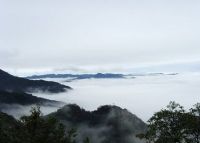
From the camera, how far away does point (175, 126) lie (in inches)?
2509

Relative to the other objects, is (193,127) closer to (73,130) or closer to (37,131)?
(73,130)

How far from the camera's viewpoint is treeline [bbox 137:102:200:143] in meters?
61.8

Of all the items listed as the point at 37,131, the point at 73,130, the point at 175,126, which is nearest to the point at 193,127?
the point at 175,126

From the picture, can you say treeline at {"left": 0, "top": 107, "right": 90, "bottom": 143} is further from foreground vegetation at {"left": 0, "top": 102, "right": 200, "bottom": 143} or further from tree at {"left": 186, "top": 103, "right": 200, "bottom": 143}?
tree at {"left": 186, "top": 103, "right": 200, "bottom": 143}

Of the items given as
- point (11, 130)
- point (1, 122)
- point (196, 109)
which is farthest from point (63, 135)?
point (196, 109)

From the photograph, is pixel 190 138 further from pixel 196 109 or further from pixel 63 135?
pixel 63 135

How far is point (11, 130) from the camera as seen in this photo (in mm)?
54531

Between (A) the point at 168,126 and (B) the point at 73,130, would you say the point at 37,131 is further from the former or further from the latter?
(A) the point at 168,126

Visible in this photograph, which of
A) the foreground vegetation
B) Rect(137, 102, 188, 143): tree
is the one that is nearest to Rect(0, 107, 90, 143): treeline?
the foreground vegetation

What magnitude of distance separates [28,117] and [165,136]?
22241 mm

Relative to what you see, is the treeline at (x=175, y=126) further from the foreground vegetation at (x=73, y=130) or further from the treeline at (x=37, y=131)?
the treeline at (x=37, y=131)

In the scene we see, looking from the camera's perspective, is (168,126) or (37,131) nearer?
(37,131)

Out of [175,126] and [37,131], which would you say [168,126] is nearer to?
[175,126]

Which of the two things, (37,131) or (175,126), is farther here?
(175,126)
